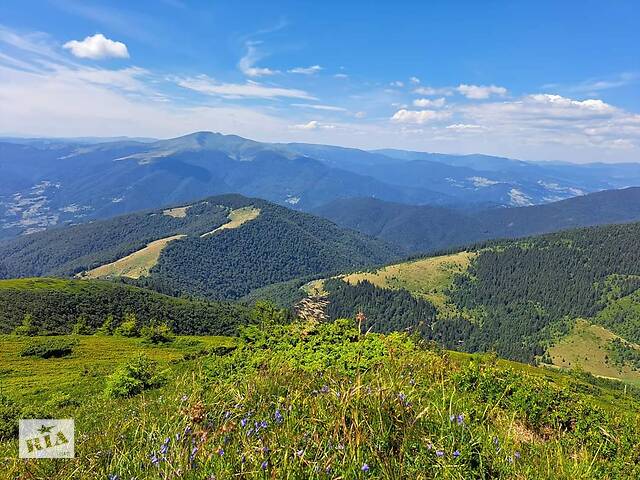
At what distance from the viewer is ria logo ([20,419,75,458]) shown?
443 centimetres

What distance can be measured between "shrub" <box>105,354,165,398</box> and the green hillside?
75.9 metres

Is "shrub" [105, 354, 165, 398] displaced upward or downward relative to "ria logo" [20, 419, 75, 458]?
downward

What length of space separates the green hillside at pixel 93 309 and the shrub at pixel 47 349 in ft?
84.2

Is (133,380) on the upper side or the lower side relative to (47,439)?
lower

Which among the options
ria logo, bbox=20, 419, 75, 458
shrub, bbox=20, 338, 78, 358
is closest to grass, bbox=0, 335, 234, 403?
shrub, bbox=20, 338, 78, 358

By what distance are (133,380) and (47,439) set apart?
23.6 metres

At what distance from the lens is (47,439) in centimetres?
497

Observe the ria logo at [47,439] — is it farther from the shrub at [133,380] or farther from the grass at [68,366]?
the grass at [68,366]

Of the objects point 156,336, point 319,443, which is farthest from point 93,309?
point 319,443

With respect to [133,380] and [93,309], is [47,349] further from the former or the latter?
[93,309]

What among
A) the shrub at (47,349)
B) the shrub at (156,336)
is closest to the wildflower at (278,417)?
the shrub at (47,349)

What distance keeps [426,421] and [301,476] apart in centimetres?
153

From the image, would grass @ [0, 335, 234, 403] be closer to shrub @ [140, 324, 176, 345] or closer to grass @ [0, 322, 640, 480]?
shrub @ [140, 324, 176, 345]

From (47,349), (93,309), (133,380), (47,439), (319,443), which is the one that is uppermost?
(319,443)
